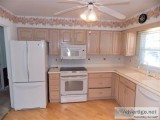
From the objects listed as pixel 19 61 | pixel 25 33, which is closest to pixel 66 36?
pixel 25 33

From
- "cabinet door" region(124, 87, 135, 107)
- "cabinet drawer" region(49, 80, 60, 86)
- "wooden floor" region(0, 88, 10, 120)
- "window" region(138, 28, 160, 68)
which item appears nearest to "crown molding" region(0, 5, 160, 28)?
"window" region(138, 28, 160, 68)

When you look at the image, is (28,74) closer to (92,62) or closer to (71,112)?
(71,112)

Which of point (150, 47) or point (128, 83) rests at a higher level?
point (150, 47)

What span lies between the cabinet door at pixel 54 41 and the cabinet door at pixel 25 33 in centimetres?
55

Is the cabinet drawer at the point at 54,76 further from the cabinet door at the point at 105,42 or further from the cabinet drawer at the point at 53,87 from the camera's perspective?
the cabinet door at the point at 105,42

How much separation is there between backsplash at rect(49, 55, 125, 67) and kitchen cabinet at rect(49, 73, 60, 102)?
0.66 metres

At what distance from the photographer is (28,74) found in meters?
3.11

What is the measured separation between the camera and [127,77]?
296 centimetres

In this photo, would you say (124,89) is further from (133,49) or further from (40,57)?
(40,57)

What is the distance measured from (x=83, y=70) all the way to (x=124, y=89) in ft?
3.86

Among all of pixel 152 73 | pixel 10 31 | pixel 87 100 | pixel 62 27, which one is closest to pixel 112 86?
pixel 87 100

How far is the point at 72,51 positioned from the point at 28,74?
133 cm

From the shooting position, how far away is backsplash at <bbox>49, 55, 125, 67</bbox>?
4.11m

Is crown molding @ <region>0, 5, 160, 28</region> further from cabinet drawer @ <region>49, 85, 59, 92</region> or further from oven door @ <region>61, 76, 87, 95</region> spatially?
cabinet drawer @ <region>49, 85, 59, 92</region>
